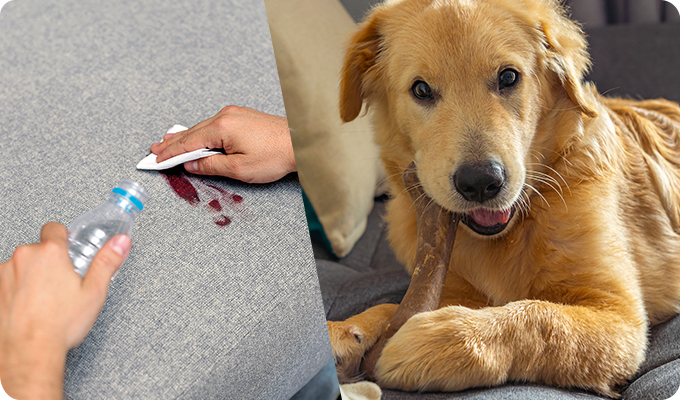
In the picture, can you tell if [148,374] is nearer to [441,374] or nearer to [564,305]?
[441,374]

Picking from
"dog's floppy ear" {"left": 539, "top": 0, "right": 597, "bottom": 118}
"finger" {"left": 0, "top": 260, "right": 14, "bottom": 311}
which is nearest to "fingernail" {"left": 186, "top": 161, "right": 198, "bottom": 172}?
"finger" {"left": 0, "top": 260, "right": 14, "bottom": 311}

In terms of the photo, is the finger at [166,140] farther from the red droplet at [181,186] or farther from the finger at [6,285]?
the finger at [6,285]

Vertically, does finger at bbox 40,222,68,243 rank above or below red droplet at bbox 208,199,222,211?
above

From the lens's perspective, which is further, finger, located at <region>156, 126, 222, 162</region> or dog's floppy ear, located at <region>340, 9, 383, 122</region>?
finger, located at <region>156, 126, 222, 162</region>

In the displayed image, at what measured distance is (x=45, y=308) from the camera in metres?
0.73

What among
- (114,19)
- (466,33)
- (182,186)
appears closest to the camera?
(466,33)

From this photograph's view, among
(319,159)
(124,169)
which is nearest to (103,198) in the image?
(124,169)

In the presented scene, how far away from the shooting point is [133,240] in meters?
0.91

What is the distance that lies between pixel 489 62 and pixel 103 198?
34.3 inches

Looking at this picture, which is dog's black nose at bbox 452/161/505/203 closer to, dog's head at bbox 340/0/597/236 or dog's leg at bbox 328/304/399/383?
dog's head at bbox 340/0/597/236

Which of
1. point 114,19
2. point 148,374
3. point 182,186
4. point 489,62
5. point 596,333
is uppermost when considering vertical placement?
point 489,62

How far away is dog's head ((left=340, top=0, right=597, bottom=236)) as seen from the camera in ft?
1.37

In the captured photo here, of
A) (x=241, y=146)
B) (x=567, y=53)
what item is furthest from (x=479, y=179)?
(x=241, y=146)

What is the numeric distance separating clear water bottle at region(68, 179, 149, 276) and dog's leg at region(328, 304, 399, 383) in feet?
1.71
